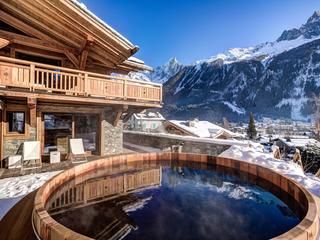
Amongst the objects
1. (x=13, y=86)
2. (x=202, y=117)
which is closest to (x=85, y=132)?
(x=13, y=86)

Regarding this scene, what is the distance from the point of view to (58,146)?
8.54 metres

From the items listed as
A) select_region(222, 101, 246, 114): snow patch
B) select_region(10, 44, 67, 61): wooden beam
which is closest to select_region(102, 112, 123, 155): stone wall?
select_region(10, 44, 67, 61): wooden beam

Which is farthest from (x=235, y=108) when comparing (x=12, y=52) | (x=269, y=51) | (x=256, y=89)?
(x=12, y=52)

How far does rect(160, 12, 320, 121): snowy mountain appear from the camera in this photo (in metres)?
92.2

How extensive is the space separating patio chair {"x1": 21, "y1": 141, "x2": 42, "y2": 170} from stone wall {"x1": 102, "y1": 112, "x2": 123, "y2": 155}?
9.06ft

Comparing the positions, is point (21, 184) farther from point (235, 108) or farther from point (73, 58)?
point (235, 108)

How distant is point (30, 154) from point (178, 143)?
6.28 meters

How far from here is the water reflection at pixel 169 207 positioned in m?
2.14

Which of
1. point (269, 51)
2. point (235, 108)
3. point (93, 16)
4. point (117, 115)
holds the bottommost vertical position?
point (117, 115)

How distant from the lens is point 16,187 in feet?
15.7

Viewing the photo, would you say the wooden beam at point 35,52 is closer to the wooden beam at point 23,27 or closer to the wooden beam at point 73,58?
the wooden beam at point 73,58

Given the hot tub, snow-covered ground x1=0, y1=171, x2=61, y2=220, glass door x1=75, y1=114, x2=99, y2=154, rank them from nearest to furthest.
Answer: the hot tub
snow-covered ground x1=0, y1=171, x2=61, y2=220
glass door x1=75, y1=114, x2=99, y2=154

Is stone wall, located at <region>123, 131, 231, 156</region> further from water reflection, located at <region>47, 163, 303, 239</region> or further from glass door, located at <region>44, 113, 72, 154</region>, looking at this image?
glass door, located at <region>44, 113, 72, 154</region>

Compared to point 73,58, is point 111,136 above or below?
below
